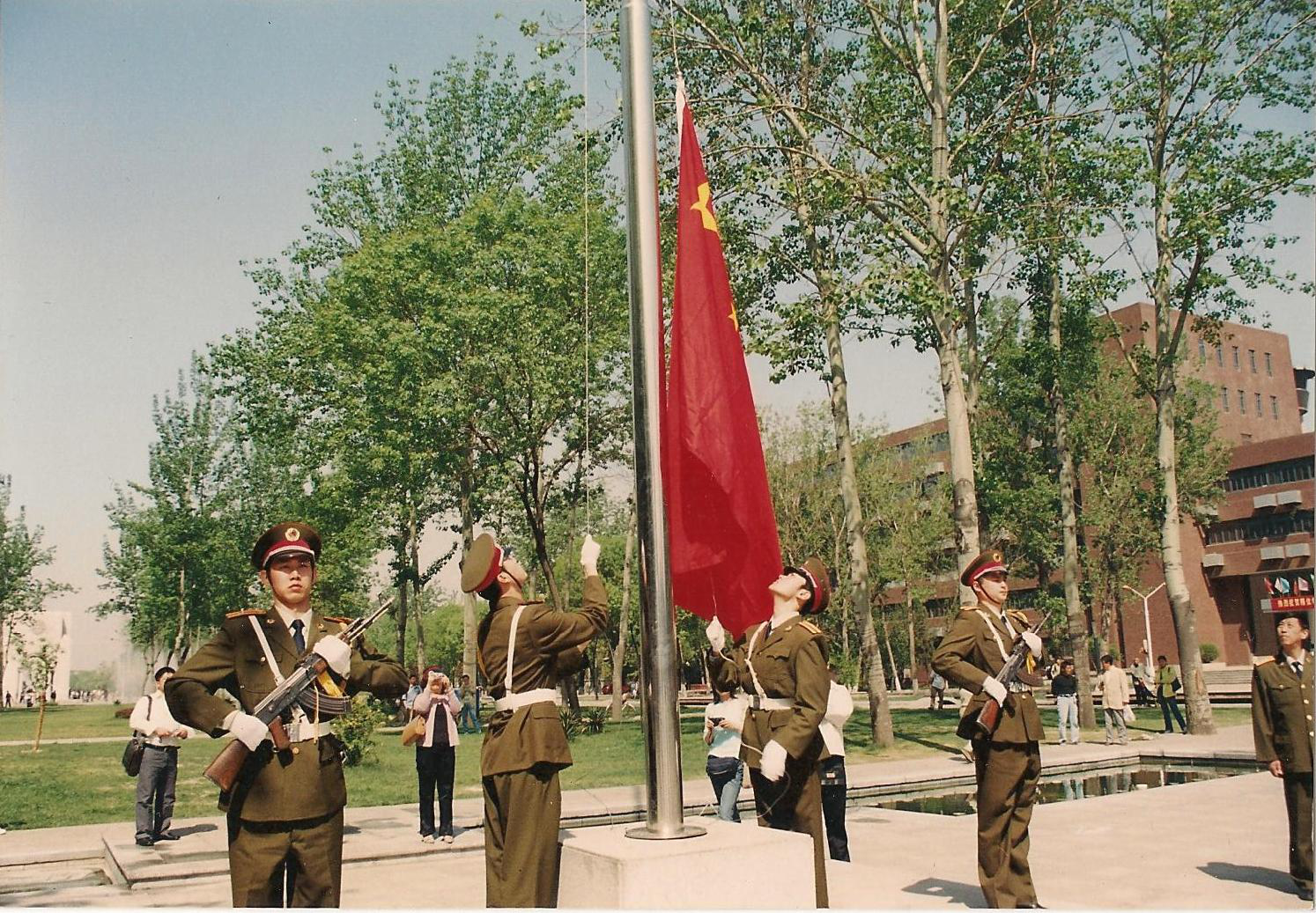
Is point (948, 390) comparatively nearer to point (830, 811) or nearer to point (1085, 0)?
point (1085, 0)

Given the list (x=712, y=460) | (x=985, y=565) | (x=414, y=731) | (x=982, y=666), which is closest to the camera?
(x=712, y=460)

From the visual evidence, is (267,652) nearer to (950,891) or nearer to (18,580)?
(950,891)

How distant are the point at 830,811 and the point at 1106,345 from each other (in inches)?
1592

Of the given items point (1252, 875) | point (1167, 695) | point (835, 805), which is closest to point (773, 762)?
point (835, 805)

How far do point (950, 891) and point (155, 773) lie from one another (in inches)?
337

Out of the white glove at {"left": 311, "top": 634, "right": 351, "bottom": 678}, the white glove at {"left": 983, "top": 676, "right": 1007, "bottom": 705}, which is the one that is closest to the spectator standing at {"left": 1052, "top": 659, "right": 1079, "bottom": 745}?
the white glove at {"left": 983, "top": 676, "right": 1007, "bottom": 705}

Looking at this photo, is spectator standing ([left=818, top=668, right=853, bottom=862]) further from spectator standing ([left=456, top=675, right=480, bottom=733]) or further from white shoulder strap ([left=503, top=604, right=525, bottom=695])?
spectator standing ([left=456, top=675, right=480, bottom=733])

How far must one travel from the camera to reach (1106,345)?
45094 millimetres

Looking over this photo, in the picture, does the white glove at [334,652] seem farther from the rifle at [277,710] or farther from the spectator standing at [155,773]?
the spectator standing at [155,773]

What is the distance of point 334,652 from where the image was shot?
4836 mm

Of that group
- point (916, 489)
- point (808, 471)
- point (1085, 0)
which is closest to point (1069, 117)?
point (1085, 0)

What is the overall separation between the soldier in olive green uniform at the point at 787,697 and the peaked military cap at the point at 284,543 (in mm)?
2221

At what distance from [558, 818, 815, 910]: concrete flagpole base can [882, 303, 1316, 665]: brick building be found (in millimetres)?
42049

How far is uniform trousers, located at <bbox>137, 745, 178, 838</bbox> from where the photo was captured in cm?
1192
